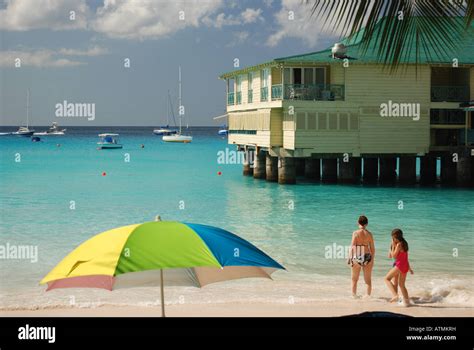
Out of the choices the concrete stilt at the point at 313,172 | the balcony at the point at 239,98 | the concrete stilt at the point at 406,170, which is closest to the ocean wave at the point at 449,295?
the concrete stilt at the point at 406,170

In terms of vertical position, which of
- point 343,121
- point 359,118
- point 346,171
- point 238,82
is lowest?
point 346,171

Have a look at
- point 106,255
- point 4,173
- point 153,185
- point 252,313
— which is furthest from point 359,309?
point 4,173

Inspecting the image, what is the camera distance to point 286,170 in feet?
140

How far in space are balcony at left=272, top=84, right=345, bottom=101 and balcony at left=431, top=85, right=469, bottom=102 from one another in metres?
5.46

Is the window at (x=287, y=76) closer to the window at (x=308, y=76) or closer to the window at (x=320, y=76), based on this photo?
the window at (x=308, y=76)

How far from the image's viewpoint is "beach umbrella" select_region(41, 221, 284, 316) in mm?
7984

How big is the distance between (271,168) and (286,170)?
3.20 meters

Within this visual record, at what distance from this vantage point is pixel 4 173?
216 ft

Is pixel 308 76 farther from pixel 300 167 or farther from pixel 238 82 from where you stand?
pixel 300 167

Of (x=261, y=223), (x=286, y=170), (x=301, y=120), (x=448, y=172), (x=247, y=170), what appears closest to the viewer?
(x=261, y=223)

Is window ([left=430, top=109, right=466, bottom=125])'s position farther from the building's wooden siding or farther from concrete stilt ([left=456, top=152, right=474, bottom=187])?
concrete stilt ([left=456, top=152, right=474, bottom=187])

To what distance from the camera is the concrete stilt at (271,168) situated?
45.8m

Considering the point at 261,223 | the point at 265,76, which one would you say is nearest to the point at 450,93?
the point at 265,76

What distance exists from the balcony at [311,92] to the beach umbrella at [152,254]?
31151 mm
